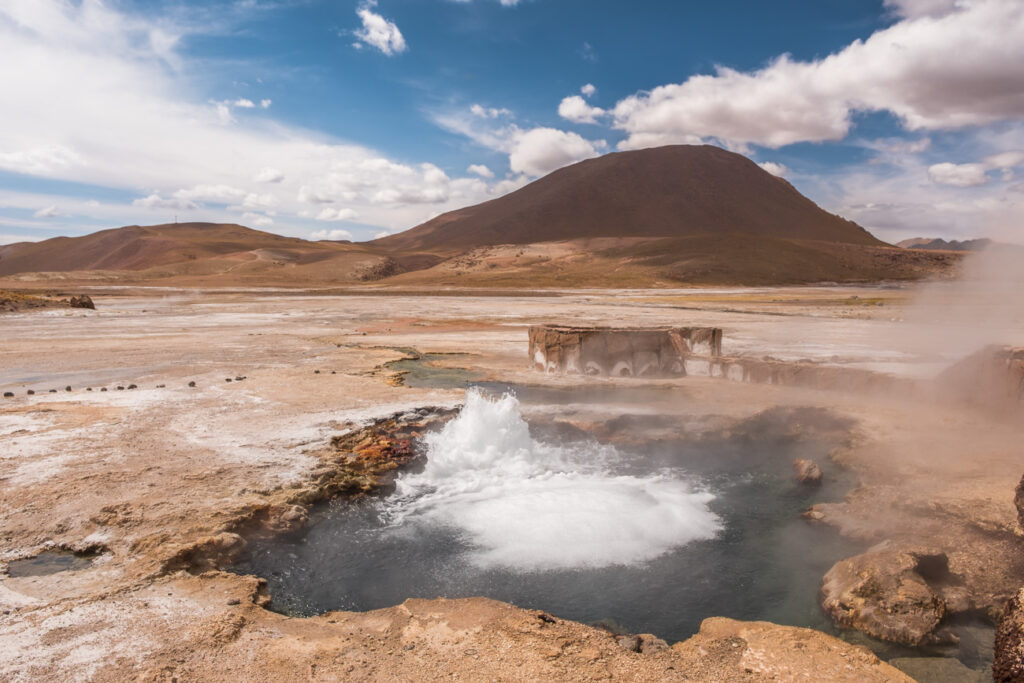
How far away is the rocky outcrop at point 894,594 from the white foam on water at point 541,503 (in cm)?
146

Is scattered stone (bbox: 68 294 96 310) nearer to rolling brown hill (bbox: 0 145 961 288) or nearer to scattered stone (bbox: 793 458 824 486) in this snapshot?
rolling brown hill (bbox: 0 145 961 288)

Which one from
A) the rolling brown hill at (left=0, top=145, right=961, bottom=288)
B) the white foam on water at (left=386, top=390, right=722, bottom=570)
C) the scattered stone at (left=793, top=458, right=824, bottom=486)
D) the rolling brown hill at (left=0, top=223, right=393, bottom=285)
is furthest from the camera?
the rolling brown hill at (left=0, top=223, right=393, bottom=285)

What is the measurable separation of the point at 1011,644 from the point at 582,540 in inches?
132

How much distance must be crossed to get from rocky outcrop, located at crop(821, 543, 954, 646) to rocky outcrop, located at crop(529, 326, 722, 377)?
9.44 metres

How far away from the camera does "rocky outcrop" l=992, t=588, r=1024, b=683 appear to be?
3.13 metres

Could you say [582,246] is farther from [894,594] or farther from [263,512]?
[894,594]

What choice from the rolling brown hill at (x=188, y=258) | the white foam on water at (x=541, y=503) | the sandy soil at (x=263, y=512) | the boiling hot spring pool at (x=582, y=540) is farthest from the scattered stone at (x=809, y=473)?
the rolling brown hill at (x=188, y=258)

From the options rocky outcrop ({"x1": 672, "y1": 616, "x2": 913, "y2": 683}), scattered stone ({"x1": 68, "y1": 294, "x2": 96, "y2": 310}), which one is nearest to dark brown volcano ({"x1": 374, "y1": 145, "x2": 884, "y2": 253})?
scattered stone ({"x1": 68, "y1": 294, "x2": 96, "y2": 310})

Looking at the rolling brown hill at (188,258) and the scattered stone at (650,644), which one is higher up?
the rolling brown hill at (188,258)

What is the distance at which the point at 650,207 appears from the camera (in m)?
140

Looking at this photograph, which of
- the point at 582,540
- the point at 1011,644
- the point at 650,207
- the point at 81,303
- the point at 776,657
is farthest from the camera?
the point at 650,207

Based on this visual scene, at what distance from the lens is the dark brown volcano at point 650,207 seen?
131 m

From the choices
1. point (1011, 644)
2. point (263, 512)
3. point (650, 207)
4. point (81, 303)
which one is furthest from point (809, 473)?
point (650, 207)

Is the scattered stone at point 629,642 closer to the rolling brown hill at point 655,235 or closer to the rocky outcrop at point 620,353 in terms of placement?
the rocky outcrop at point 620,353
